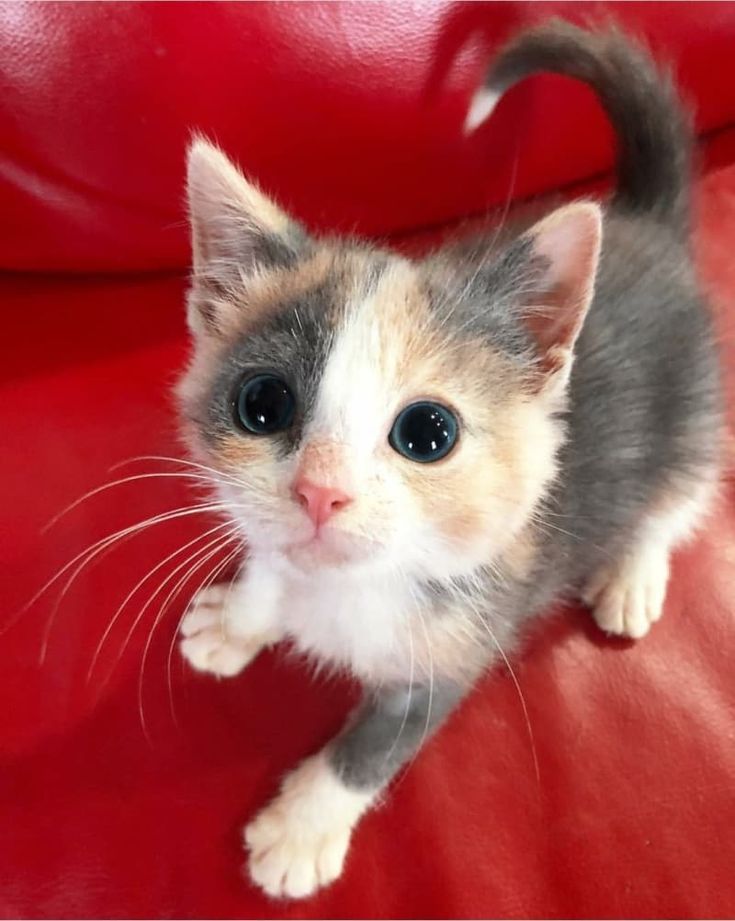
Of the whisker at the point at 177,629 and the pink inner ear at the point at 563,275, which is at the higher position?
the pink inner ear at the point at 563,275

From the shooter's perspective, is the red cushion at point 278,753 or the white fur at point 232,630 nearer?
the red cushion at point 278,753

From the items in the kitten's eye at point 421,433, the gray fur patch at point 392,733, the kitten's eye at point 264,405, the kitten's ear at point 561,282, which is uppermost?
the kitten's ear at point 561,282

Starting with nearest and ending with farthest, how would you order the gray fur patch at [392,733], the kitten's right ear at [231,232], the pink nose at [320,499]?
1. the pink nose at [320,499]
2. the kitten's right ear at [231,232]
3. the gray fur patch at [392,733]

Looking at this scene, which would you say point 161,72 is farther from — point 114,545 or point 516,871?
point 516,871

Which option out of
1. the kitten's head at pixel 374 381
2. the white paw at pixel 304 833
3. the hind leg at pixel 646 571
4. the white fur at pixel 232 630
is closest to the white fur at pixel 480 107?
the kitten's head at pixel 374 381

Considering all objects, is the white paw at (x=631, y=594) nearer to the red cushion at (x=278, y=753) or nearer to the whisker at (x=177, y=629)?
the red cushion at (x=278, y=753)

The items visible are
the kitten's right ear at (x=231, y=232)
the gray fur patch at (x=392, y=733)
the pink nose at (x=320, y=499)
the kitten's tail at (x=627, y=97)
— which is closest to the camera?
the pink nose at (x=320, y=499)

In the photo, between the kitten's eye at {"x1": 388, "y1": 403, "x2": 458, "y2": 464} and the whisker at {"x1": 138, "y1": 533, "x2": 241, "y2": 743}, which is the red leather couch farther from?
the kitten's eye at {"x1": 388, "y1": 403, "x2": 458, "y2": 464}

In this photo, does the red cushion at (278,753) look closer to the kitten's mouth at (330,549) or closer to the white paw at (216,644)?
the white paw at (216,644)
